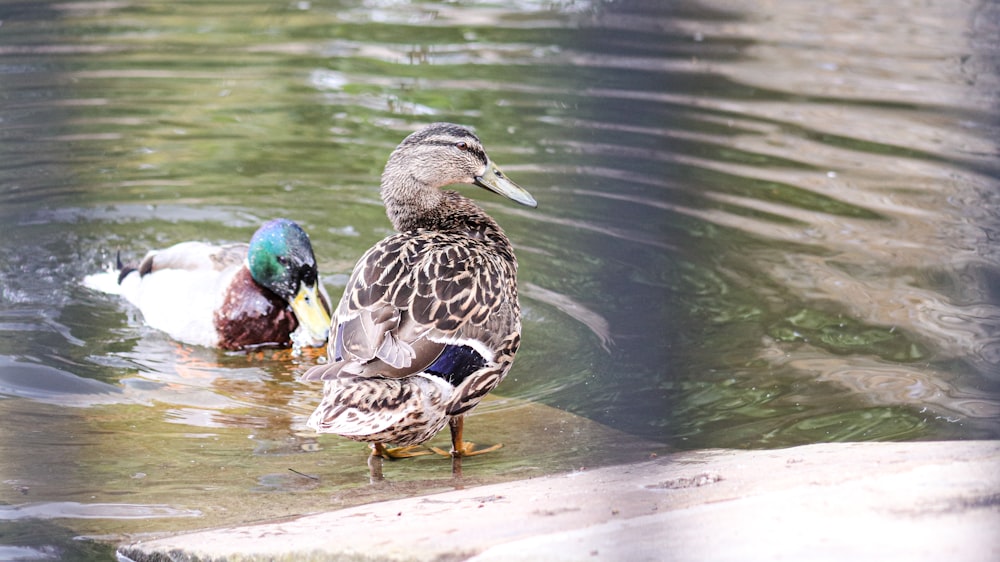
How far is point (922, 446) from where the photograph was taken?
132 inches

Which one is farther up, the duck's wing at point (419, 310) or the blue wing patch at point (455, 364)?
the duck's wing at point (419, 310)

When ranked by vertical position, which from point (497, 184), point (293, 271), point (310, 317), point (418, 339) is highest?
point (497, 184)

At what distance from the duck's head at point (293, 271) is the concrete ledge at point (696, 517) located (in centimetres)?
266

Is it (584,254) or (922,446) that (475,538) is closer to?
(922,446)

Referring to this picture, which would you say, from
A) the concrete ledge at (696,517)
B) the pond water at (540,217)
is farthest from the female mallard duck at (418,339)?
the concrete ledge at (696,517)

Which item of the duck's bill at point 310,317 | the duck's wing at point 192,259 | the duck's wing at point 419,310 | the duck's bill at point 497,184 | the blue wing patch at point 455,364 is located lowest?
the duck's bill at point 310,317

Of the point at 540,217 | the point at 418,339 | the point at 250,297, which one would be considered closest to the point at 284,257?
the point at 250,297

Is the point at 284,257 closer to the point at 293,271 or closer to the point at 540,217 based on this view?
the point at 293,271

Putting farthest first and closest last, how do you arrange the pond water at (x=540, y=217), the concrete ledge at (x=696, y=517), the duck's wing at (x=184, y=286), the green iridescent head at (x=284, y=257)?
1. the duck's wing at (x=184, y=286)
2. the green iridescent head at (x=284, y=257)
3. the pond water at (x=540, y=217)
4. the concrete ledge at (x=696, y=517)

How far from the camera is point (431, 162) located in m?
5.52

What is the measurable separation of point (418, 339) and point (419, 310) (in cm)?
13

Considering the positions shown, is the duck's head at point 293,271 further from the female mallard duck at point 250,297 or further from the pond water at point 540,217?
the pond water at point 540,217

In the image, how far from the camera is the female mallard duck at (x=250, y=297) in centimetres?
635

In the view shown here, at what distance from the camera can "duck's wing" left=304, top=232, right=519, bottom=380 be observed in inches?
172
